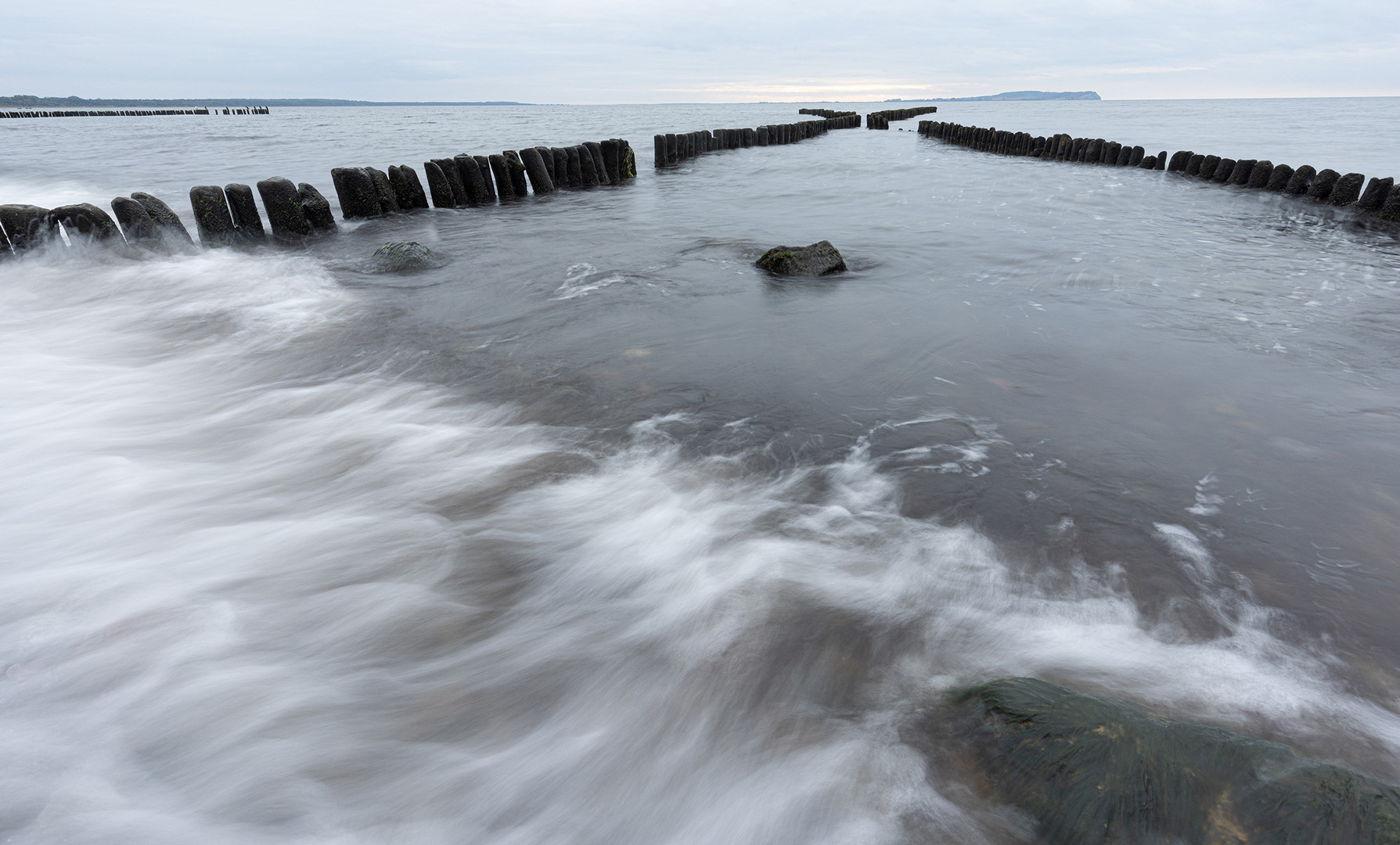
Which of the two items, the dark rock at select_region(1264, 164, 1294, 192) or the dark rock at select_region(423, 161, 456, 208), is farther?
the dark rock at select_region(1264, 164, 1294, 192)

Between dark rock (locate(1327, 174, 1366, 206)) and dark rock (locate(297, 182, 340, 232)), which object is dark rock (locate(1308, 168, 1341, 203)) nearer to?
dark rock (locate(1327, 174, 1366, 206))

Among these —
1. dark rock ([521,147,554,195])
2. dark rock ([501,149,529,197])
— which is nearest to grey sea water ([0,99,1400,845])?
dark rock ([501,149,529,197])

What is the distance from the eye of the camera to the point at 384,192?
1117 cm

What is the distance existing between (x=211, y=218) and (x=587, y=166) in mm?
8502

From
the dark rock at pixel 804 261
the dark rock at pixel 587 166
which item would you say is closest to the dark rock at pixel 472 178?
the dark rock at pixel 587 166

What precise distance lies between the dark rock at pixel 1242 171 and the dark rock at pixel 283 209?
760 inches

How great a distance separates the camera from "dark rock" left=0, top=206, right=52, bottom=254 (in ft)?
24.3

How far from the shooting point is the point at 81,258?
7.64 m

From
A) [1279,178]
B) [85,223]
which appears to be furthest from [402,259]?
[1279,178]

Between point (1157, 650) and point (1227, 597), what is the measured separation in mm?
506

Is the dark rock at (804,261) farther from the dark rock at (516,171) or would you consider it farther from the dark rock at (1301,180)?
the dark rock at (1301,180)

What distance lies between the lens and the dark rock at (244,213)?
903 centimetres

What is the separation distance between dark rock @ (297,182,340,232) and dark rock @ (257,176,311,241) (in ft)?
0.44

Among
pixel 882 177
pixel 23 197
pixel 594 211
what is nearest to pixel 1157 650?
pixel 594 211
